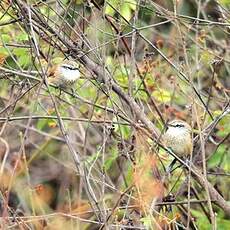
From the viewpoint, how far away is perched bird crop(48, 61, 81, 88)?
172 inches

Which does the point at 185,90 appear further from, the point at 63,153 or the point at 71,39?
the point at 63,153

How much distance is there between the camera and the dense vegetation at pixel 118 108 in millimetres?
3547

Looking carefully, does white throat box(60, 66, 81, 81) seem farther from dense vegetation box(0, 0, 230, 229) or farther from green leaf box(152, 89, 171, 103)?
green leaf box(152, 89, 171, 103)

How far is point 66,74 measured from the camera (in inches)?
172

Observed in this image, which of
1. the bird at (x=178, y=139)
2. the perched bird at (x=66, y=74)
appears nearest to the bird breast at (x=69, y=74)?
the perched bird at (x=66, y=74)

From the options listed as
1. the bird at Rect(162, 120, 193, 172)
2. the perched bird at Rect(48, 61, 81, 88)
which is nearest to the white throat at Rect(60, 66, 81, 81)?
the perched bird at Rect(48, 61, 81, 88)

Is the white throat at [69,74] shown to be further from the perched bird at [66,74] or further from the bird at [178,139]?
the bird at [178,139]

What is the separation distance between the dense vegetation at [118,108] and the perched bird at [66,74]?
0.13 ft

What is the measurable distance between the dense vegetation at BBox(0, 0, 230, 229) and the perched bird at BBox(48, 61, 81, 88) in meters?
0.04

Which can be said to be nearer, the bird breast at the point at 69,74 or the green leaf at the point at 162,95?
the bird breast at the point at 69,74

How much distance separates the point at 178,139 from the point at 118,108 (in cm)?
44

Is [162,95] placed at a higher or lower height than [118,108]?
higher

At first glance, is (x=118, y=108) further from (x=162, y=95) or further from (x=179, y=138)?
(x=162, y=95)

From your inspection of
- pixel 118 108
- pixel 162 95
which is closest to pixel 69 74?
pixel 118 108
